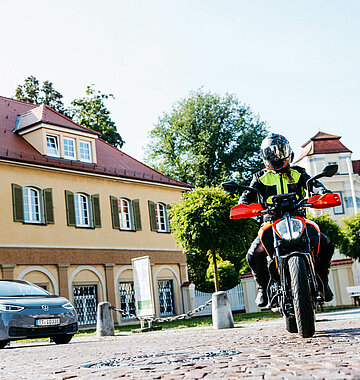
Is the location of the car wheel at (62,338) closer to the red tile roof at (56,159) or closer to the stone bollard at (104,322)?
the stone bollard at (104,322)

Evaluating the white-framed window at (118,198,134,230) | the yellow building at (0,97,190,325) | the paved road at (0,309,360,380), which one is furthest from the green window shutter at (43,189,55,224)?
the paved road at (0,309,360,380)

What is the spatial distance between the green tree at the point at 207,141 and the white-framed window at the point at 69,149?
60.0 feet

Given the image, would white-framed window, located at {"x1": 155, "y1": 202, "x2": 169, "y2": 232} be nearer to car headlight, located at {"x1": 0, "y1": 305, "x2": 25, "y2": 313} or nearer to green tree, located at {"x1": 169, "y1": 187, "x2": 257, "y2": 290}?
green tree, located at {"x1": 169, "y1": 187, "x2": 257, "y2": 290}

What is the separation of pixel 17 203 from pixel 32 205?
3.43 ft

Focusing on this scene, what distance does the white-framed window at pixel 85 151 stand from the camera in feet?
99.3

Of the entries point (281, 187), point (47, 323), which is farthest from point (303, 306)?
point (47, 323)

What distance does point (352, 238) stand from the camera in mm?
29250

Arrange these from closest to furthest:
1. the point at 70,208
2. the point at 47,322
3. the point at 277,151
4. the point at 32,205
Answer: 1. the point at 277,151
2. the point at 47,322
3. the point at 32,205
4. the point at 70,208

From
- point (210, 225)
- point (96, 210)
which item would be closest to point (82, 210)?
point (96, 210)

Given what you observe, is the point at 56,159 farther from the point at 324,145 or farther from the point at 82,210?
the point at 324,145

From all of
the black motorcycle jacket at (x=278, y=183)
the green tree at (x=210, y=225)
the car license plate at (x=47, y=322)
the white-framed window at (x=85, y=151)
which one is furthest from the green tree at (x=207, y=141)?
the black motorcycle jacket at (x=278, y=183)

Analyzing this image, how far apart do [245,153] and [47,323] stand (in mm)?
36394

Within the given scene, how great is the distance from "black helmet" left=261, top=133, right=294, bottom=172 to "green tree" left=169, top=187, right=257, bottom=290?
1752 cm

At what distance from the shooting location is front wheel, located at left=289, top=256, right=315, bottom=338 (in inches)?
239
